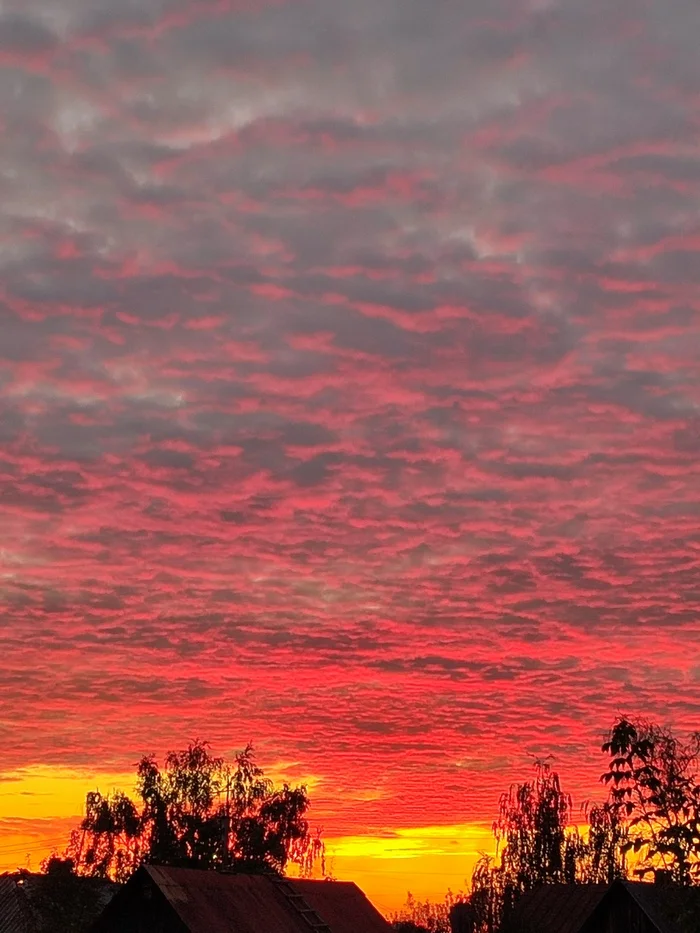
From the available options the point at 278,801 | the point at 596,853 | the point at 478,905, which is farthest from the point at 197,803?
the point at 596,853

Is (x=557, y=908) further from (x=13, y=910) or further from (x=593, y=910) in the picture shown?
(x=13, y=910)

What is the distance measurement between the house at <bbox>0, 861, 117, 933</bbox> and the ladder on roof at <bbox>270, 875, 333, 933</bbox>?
17374mm

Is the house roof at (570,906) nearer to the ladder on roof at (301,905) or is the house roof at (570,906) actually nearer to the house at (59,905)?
the ladder on roof at (301,905)

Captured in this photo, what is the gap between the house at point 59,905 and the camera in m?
71.5

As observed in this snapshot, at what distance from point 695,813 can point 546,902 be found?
3994 cm

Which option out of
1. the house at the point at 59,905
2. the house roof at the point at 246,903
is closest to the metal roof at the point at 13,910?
the house at the point at 59,905

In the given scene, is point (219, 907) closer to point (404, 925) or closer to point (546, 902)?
point (546, 902)

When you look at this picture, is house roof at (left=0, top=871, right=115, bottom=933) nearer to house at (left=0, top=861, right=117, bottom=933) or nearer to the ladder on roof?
house at (left=0, top=861, right=117, bottom=933)

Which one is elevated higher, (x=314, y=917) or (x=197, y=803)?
(x=197, y=803)

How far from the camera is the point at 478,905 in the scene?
73.4 m

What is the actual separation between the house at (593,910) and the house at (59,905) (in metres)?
23.7

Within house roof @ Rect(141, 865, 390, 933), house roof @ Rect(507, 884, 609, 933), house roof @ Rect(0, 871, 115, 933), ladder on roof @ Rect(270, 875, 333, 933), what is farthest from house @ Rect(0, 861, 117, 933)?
house roof @ Rect(507, 884, 609, 933)

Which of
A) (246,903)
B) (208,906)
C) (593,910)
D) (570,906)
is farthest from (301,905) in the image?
(570,906)

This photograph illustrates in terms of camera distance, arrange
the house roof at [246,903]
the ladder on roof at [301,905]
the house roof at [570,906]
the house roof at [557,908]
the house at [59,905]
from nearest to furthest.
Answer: the house roof at [246,903]
the ladder on roof at [301,905]
the house roof at [570,906]
the house roof at [557,908]
the house at [59,905]
